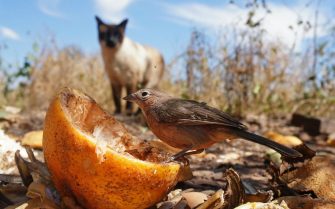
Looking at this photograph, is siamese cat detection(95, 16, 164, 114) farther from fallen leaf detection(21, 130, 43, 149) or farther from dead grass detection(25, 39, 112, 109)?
fallen leaf detection(21, 130, 43, 149)

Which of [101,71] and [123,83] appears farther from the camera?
[101,71]

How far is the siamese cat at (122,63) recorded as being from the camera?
1266cm

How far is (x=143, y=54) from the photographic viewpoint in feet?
44.1

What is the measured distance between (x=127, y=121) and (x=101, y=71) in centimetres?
504

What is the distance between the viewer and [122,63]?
12.8 metres

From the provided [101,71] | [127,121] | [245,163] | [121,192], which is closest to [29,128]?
[127,121]

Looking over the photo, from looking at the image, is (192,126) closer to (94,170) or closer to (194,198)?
(194,198)

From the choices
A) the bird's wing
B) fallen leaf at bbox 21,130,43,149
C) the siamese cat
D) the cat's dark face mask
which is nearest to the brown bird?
the bird's wing

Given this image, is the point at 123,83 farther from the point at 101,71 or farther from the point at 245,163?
the point at 245,163

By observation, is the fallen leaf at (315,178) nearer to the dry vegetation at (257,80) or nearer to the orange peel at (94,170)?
the orange peel at (94,170)

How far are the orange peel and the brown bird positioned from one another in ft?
1.49

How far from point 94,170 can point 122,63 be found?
1017cm

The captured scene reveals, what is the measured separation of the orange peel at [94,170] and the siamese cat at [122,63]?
9.44 metres

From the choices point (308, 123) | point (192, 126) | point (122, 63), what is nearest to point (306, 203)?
point (192, 126)
